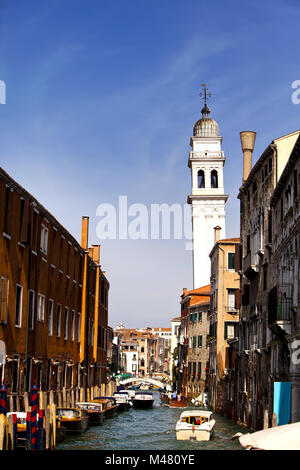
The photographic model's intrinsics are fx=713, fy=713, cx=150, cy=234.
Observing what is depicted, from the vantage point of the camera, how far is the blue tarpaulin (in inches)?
1019

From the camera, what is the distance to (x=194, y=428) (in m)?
30.7

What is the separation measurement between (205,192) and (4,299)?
59768 millimetres

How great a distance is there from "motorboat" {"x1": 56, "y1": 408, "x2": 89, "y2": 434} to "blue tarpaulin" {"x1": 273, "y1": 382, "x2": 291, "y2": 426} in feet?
30.4

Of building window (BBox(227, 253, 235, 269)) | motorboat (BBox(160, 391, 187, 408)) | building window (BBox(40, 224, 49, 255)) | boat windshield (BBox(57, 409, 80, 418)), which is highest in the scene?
building window (BBox(227, 253, 235, 269))

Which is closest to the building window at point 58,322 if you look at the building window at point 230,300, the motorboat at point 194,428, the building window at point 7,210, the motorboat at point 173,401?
the motorboat at point 194,428

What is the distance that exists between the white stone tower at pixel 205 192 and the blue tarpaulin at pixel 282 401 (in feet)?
175

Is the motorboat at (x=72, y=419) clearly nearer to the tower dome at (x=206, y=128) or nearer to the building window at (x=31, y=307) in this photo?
the building window at (x=31, y=307)

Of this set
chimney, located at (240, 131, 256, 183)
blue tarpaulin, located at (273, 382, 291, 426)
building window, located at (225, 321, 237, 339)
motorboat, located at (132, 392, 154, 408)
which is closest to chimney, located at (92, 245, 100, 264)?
building window, located at (225, 321, 237, 339)

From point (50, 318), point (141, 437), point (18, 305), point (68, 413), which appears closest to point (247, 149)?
point (50, 318)

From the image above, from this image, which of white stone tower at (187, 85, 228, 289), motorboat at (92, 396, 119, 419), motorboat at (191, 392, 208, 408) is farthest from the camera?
white stone tower at (187, 85, 228, 289)

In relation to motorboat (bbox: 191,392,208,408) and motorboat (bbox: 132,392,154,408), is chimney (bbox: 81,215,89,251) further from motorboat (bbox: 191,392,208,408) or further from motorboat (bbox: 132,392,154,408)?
motorboat (bbox: 191,392,208,408)
